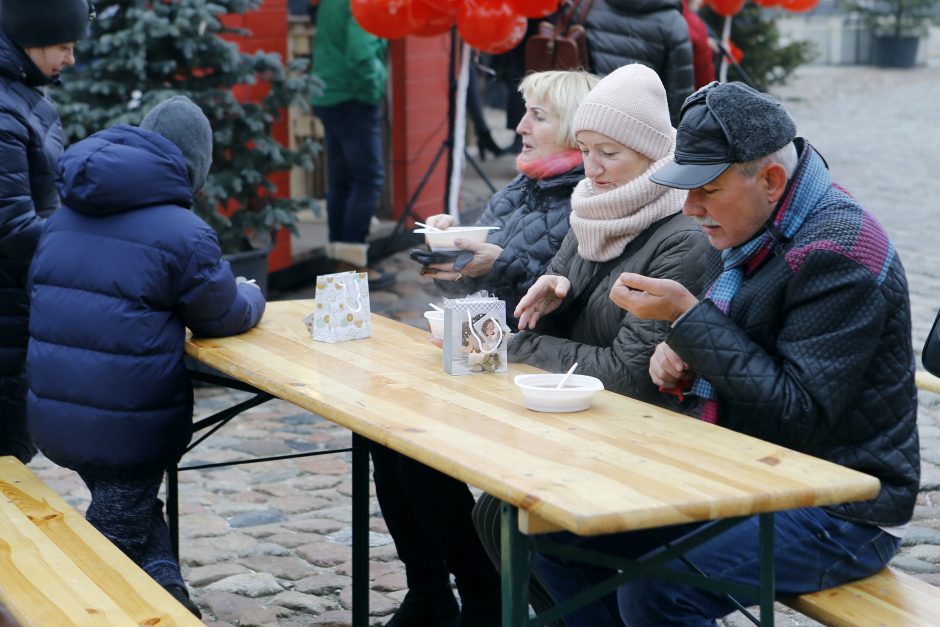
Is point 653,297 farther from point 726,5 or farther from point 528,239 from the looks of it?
point 726,5

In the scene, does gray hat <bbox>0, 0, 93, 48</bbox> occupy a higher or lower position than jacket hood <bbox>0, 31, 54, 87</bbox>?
higher

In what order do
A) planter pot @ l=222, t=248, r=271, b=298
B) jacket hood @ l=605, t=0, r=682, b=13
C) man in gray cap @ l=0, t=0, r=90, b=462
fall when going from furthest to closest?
jacket hood @ l=605, t=0, r=682, b=13
planter pot @ l=222, t=248, r=271, b=298
man in gray cap @ l=0, t=0, r=90, b=462

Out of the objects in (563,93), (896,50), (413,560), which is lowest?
(896,50)

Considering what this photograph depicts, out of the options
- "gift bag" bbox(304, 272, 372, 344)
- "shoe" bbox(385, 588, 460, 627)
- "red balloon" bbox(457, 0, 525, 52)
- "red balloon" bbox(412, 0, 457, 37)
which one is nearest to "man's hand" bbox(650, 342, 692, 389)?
"gift bag" bbox(304, 272, 372, 344)

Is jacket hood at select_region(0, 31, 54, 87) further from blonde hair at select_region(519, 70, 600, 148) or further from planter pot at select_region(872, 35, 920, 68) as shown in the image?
planter pot at select_region(872, 35, 920, 68)

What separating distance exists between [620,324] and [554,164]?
82 cm

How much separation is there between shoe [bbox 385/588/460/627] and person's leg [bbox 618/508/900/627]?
118 centimetres

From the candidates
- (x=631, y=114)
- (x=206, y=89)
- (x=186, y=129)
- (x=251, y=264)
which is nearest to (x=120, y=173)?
(x=186, y=129)

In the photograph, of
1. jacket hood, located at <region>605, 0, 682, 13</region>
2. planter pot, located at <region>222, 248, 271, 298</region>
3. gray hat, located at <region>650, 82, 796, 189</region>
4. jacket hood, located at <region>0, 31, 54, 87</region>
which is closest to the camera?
gray hat, located at <region>650, 82, 796, 189</region>

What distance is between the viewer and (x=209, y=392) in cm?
703

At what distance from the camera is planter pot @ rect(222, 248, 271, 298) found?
7410mm

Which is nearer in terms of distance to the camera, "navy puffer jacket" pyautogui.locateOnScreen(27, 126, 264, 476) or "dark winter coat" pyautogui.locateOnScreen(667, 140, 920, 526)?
"dark winter coat" pyautogui.locateOnScreen(667, 140, 920, 526)

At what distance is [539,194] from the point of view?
4.44 metres

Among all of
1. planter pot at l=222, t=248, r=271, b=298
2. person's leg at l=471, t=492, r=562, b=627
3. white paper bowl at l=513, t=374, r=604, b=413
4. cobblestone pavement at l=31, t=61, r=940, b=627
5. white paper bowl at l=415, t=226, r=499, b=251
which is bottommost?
cobblestone pavement at l=31, t=61, r=940, b=627
